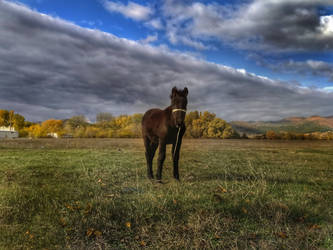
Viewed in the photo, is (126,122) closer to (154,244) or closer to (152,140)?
(152,140)

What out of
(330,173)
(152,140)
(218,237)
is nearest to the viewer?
(218,237)

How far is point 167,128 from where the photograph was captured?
945 centimetres

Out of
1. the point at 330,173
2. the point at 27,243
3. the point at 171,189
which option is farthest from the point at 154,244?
the point at 330,173

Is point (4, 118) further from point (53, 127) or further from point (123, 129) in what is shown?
point (123, 129)

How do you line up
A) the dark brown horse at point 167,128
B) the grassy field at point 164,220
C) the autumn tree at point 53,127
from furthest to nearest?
the autumn tree at point 53,127
the dark brown horse at point 167,128
the grassy field at point 164,220

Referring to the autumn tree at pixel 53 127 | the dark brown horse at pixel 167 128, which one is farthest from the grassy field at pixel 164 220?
the autumn tree at pixel 53 127

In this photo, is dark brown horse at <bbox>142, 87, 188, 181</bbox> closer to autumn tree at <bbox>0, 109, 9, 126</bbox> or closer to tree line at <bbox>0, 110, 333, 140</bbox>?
tree line at <bbox>0, 110, 333, 140</bbox>

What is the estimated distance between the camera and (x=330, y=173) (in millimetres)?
13023

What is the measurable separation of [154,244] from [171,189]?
360cm

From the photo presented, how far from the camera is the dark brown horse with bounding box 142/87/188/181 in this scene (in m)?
8.59

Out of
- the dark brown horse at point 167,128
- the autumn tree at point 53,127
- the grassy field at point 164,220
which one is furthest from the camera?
the autumn tree at point 53,127

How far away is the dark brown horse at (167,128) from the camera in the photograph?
8594 millimetres

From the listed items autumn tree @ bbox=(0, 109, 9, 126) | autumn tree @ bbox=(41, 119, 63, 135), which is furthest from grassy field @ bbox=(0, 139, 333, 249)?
autumn tree @ bbox=(0, 109, 9, 126)

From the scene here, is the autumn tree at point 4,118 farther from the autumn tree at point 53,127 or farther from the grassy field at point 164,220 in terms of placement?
the grassy field at point 164,220
